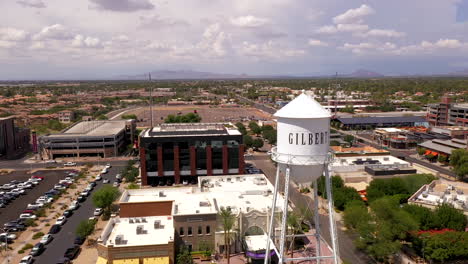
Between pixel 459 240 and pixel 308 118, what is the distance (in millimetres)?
27116

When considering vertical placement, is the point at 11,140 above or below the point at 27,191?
above

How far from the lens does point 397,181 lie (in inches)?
2381

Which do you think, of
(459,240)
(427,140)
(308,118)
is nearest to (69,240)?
(308,118)

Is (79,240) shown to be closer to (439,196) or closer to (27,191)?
(27,191)

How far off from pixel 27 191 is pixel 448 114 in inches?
5017

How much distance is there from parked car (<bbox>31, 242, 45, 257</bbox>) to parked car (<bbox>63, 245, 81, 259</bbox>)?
11.6 ft

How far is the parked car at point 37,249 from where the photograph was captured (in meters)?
45.0

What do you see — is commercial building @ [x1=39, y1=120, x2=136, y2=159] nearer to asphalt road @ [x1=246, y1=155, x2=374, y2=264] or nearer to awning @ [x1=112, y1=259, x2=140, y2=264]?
asphalt road @ [x1=246, y1=155, x2=374, y2=264]

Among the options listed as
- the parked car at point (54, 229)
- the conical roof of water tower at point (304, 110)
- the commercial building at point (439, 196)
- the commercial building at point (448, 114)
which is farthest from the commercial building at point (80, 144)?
the commercial building at point (448, 114)

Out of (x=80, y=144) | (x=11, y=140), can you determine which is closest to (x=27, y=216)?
(x=80, y=144)

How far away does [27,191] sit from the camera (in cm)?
7138

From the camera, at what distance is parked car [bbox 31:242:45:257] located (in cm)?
4497

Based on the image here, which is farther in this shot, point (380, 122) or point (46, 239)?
point (380, 122)

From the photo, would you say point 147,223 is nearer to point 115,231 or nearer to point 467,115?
point 115,231
